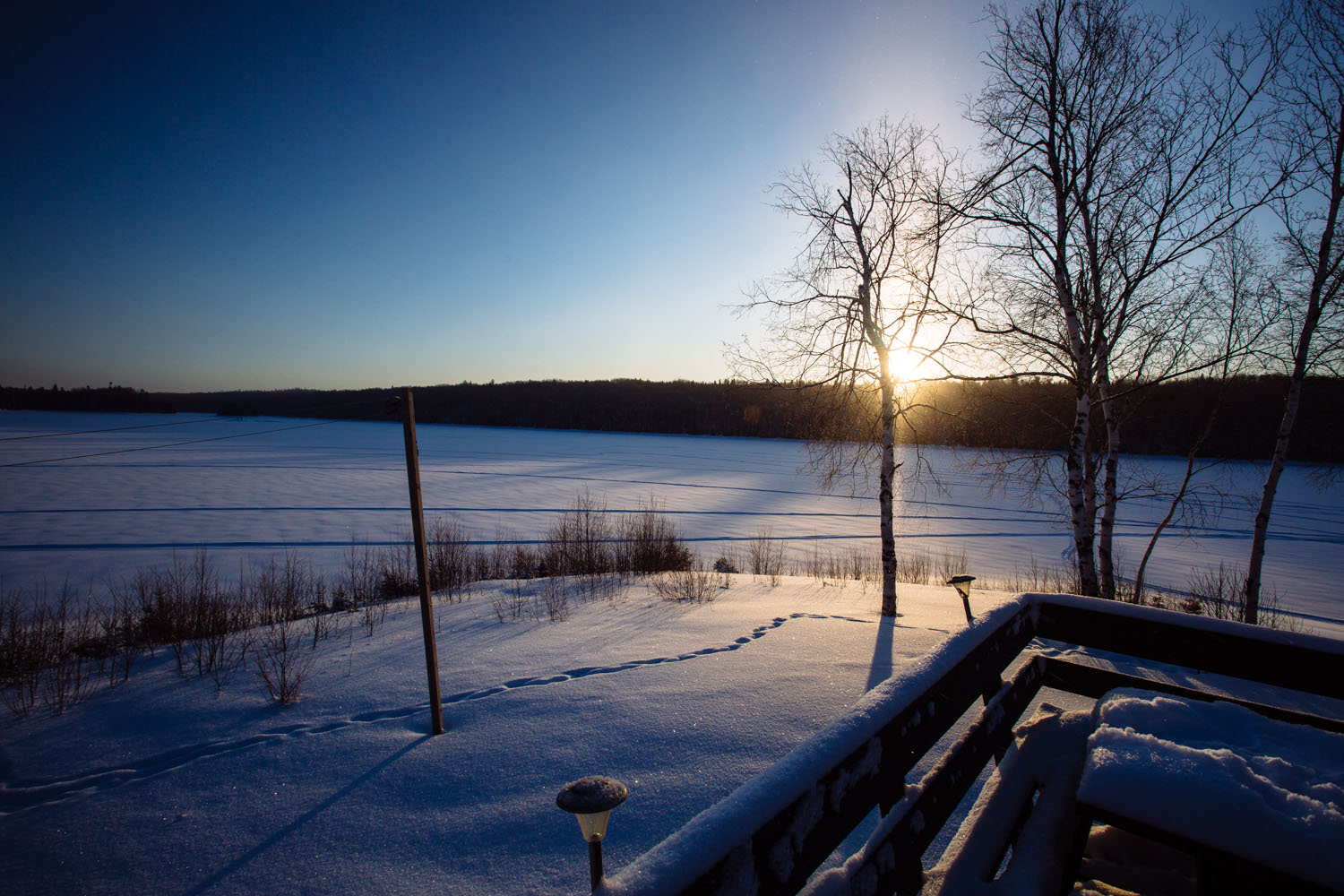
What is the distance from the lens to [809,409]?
8.76 metres

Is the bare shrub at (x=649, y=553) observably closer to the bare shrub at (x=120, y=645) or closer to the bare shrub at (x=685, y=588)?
the bare shrub at (x=685, y=588)

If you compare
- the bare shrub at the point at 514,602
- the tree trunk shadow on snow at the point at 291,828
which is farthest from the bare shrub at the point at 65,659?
the bare shrub at the point at 514,602

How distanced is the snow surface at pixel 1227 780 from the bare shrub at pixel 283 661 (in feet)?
18.7

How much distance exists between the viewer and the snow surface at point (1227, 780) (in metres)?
1.19

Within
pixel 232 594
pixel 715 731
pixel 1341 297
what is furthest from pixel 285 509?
pixel 1341 297

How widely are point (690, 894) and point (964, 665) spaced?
1.29 m

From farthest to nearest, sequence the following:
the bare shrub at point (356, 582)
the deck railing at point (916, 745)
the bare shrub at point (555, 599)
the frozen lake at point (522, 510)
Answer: the frozen lake at point (522, 510)
the bare shrub at point (356, 582)
the bare shrub at point (555, 599)
the deck railing at point (916, 745)

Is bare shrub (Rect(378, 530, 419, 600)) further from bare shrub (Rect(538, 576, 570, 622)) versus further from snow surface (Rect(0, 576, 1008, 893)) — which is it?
snow surface (Rect(0, 576, 1008, 893))

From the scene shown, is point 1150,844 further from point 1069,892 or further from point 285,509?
point 285,509

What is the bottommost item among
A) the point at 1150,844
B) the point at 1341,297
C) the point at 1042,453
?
the point at 1150,844

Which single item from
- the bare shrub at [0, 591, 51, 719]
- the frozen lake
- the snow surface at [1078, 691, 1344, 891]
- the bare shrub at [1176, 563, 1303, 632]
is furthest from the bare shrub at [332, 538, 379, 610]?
the bare shrub at [1176, 563, 1303, 632]

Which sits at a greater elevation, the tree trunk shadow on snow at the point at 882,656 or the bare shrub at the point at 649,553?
the tree trunk shadow on snow at the point at 882,656

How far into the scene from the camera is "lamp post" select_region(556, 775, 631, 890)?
109 cm

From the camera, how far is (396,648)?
6.03 metres
